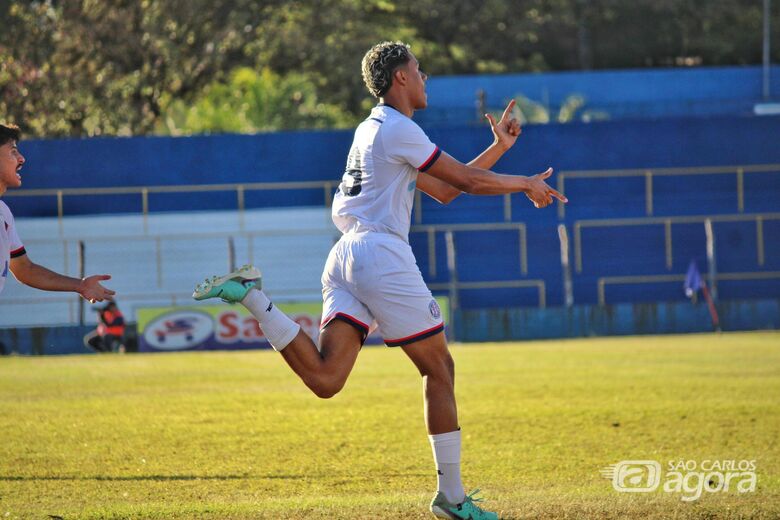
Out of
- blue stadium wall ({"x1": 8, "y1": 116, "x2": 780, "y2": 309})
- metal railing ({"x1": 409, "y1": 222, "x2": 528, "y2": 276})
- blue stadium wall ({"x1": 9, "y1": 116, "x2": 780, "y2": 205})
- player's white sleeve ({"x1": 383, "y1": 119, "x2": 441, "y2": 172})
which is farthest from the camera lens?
blue stadium wall ({"x1": 9, "y1": 116, "x2": 780, "y2": 205})

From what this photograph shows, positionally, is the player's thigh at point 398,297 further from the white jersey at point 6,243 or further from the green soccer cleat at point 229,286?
the white jersey at point 6,243

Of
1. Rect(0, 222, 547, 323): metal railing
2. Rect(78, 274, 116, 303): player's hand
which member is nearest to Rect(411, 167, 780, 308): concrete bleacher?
Rect(0, 222, 547, 323): metal railing

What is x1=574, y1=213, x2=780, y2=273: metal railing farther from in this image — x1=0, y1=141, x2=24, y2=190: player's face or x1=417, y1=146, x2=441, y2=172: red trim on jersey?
x1=417, y1=146, x2=441, y2=172: red trim on jersey

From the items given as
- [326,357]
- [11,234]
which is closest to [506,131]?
[326,357]

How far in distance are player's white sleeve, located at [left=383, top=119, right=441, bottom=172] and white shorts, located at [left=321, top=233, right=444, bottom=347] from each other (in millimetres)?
429

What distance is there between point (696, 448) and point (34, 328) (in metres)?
17.5

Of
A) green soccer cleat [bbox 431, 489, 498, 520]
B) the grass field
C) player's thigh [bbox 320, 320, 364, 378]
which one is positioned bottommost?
the grass field

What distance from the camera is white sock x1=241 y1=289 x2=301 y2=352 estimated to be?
6.87 m

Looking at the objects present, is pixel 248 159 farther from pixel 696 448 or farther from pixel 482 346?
pixel 696 448

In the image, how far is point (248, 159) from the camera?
3447 cm

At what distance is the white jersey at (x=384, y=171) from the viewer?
677 centimetres

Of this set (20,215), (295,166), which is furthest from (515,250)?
(20,215)

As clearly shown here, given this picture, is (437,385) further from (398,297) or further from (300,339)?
(300,339)

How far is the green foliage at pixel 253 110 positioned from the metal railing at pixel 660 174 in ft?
43.7
